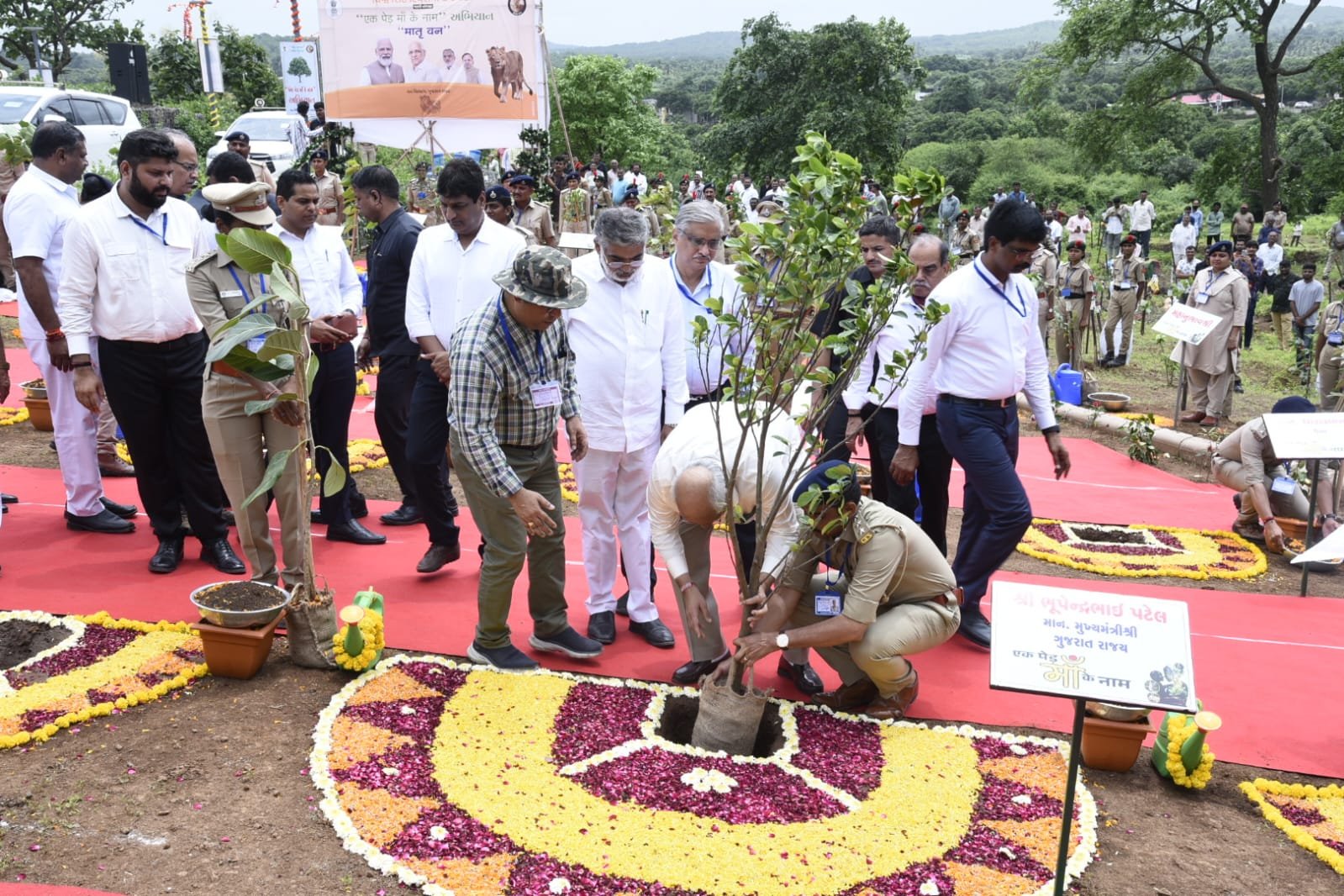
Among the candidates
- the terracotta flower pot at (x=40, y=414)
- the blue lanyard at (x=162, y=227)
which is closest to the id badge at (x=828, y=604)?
the blue lanyard at (x=162, y=227)

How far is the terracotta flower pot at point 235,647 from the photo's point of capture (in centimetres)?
438

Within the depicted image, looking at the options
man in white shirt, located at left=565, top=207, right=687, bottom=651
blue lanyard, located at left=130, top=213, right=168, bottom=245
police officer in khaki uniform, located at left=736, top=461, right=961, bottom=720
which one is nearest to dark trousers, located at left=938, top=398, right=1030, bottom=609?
police officer in khaki uniform, located at left=736, top=461, right=961, bottom=720

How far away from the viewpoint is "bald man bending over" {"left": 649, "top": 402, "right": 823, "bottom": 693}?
4098mm

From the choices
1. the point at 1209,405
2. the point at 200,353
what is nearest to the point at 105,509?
the point at 200,353

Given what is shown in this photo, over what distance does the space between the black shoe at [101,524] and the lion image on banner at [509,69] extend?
8014mm

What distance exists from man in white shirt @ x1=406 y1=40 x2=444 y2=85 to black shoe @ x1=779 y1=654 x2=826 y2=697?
9892 millimetres

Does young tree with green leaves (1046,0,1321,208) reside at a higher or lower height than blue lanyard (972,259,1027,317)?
higher

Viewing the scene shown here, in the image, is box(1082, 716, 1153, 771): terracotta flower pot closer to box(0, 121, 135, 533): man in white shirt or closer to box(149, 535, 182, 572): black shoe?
box(149, 535, 182, 572): black shoe

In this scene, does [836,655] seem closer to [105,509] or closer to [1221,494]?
[105,509]

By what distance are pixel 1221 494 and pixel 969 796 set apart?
19.9 ft

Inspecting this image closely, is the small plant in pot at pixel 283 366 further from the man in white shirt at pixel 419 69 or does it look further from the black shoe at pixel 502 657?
the man in white shirt at pixel 419 69

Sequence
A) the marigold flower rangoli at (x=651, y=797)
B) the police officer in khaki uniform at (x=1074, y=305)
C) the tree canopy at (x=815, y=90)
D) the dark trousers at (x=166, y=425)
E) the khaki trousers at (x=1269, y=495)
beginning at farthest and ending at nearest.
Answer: the tree canopy at (x=815, y=90), the police officer in khaki uniform at (x=1074, y=305), the khaki trousers at (x=1269, y=495), the dark trousers at (x=166, y=425), the marigold flower rangoli at (x=651, y=797)

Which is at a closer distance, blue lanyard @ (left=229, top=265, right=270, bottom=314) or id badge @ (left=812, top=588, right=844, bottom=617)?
id badge @ (left=812, top=588, right=844, bottom=617)

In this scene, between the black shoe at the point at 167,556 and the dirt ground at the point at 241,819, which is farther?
the black shoe at the point at 167,556
